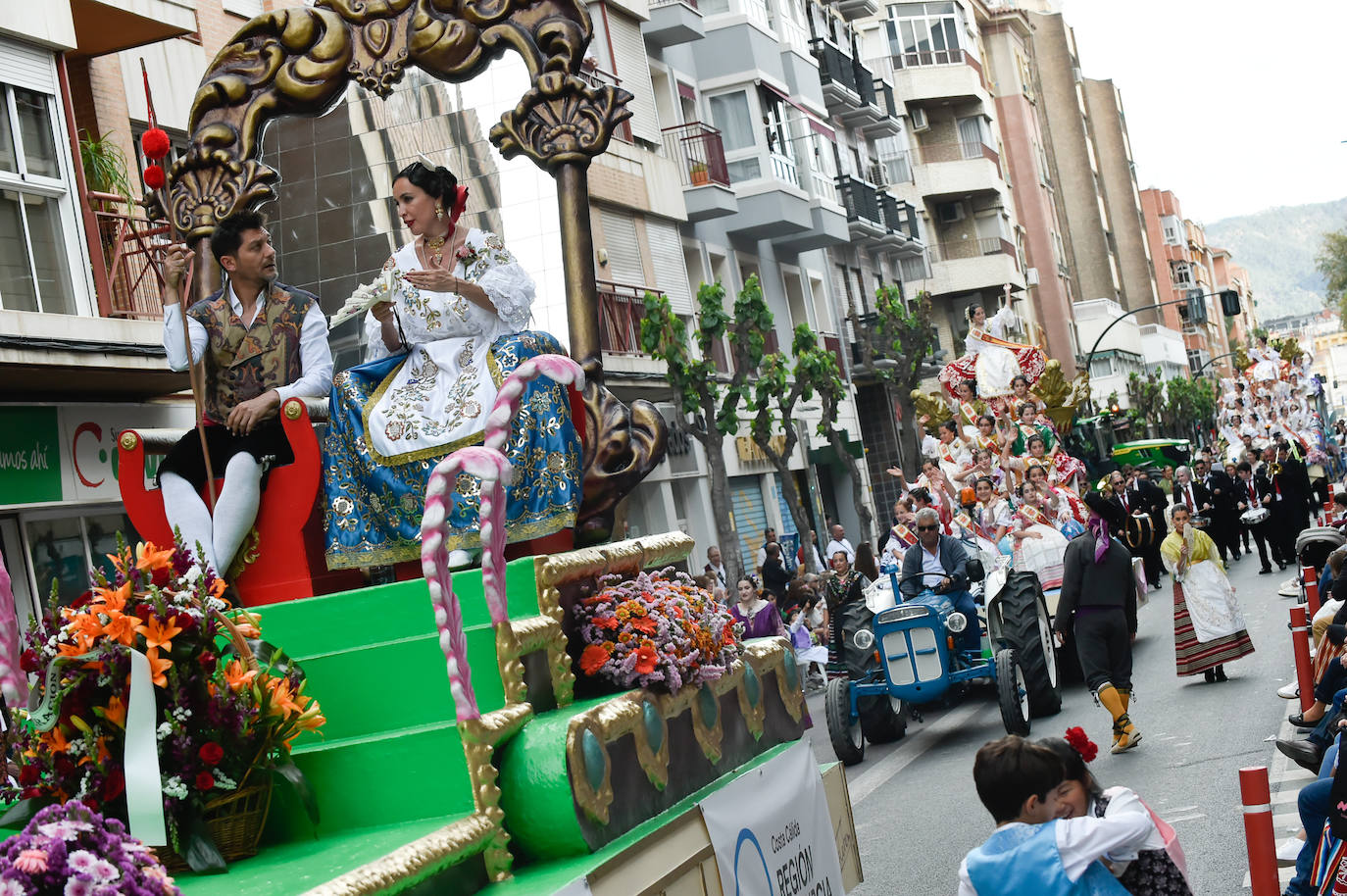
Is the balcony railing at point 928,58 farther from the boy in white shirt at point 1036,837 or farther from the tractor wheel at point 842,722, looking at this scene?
the boy in white shirt at point 1036,837

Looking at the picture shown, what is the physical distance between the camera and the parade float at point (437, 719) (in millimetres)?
4098

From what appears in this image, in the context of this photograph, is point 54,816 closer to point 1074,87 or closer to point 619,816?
point 619,816

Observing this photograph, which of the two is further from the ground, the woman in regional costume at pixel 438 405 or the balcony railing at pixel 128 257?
the balcony railing at pixel 128 257

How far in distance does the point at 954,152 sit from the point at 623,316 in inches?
1538

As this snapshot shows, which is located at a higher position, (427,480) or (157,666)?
(427,480)

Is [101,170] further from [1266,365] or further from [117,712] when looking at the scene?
[1266,365]

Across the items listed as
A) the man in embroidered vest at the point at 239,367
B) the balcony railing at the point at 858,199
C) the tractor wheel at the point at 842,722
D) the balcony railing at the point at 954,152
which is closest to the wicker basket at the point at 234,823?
the man in embroidered vest at the point at 239,367

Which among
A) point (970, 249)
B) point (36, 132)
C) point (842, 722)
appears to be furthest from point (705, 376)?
point (970, 249)

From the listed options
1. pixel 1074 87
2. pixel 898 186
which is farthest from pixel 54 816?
pixel 1074 87

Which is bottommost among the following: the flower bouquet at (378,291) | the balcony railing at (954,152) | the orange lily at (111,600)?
the orange lily at (111,600)

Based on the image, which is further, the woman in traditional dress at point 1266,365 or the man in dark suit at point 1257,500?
the woman in traditional dress at point 1266,365

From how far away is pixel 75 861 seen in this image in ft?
9.98

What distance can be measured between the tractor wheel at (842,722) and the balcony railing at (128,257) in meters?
7.27

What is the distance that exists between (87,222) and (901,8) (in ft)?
155
